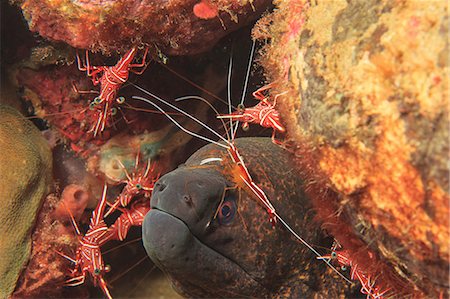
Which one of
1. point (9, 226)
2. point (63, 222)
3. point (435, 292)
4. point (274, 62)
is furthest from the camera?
point (63, 222)

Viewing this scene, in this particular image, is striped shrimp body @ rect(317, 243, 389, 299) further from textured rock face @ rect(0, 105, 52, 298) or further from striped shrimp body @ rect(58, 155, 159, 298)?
textured rock face @ rect(0, 105, 52, 298)

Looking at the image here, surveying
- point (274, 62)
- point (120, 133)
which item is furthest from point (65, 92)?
point (274, 62)

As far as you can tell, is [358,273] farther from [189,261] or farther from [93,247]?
[93,247]

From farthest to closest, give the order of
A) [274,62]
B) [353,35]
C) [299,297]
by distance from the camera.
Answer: [299,297] < [274,62] < [353,35]

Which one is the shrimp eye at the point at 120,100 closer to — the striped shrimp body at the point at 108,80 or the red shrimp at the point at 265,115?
the striped shrimp body at the point at 108,80

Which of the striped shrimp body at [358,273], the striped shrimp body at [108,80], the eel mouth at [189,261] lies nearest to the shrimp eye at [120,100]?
the striped shrimp body at [108,80]

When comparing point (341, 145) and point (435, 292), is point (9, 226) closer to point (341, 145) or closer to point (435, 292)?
point (341, 145)
